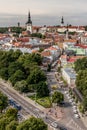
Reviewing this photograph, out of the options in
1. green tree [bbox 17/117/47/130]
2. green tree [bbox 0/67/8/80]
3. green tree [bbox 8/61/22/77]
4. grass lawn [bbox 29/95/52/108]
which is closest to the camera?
green tree [bbox 17/117/47/130]

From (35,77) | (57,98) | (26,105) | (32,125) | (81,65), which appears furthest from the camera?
(81,65)

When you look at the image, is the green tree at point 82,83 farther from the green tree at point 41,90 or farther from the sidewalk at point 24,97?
the sidewalk at point 24,97

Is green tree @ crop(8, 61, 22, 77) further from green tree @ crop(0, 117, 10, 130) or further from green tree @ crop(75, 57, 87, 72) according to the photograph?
green tree @ crop(0, 117, 10, 130)

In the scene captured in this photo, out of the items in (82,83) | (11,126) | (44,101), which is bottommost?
(44,101)

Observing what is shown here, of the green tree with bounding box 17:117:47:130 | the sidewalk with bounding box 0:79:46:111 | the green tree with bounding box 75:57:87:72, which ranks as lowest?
the sidewalk with bounding box 0:79:46:111

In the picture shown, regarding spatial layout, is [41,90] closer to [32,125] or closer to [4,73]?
[4,73]

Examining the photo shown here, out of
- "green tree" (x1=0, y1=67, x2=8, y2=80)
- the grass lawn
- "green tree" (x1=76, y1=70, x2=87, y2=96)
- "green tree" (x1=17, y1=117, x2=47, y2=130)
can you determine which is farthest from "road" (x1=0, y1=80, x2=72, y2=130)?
"green tree" (x1=17, y1=117, x2=47, y2=130)

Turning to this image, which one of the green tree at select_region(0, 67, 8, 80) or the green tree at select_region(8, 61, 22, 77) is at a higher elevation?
the green tree at select_region(8, 61, 22, 77)

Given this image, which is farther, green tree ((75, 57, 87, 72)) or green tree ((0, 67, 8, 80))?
green tree ((75, 57, 87, 72))

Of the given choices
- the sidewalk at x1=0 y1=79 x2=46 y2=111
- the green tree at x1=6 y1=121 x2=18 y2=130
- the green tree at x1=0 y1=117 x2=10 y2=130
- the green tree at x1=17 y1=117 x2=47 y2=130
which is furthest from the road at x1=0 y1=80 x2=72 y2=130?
the green tree at x1=6 y1=121 x2=18 y2=130

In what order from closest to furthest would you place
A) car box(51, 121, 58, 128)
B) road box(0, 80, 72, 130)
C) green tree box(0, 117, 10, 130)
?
1. green tree box(0, 117, 10, 130)
2. car box(51, 121, 58, 128)
3. road box(0, 80, 72, 130)

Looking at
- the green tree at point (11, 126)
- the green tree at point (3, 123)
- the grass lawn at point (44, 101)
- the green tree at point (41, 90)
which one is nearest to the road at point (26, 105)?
the grass lawn at point (44, 101)

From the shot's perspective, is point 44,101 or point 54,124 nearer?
point 54,124

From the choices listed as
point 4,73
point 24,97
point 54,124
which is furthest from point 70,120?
point 4,73
